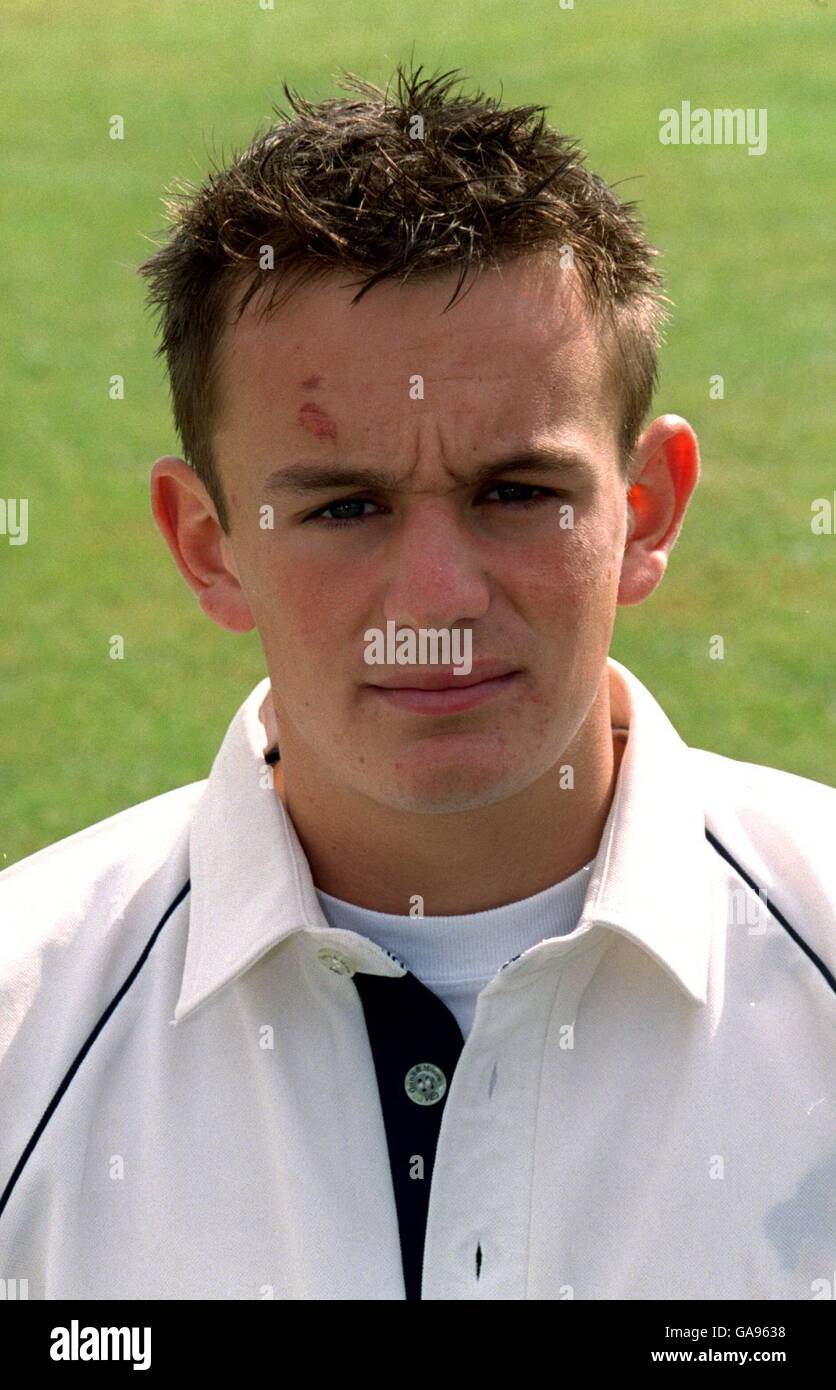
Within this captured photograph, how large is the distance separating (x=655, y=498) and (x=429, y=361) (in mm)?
404

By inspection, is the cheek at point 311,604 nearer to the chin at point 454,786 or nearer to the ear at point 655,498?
the chin at point 454,786

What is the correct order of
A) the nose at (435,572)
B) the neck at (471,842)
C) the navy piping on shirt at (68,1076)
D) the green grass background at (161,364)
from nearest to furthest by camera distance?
the nose at (435,572) → the navy piping on shirt at (68,1076) → the neck at (471,842) → the green grass background at (161,364)

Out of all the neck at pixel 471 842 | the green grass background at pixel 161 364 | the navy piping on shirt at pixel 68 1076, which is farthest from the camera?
the green grass background at pixel 161 364

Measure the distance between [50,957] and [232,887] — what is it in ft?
0.69

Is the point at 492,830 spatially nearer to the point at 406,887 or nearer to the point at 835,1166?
the point at 406,887

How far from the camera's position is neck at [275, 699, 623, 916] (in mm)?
2131

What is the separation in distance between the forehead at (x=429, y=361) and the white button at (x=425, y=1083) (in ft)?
2.10

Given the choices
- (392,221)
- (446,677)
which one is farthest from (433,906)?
(392,221)

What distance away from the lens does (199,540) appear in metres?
2.27

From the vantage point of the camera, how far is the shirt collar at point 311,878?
2.01 m

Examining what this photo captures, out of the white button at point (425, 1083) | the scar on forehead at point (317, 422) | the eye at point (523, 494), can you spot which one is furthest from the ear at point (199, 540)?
the white button at point (425, 1083)

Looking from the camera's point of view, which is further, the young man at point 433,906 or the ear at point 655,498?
the ear at point 655,498

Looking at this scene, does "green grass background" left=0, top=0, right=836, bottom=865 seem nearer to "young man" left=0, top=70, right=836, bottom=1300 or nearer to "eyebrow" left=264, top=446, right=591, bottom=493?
"young man" left=0, top=70, right=836, bottom=1300

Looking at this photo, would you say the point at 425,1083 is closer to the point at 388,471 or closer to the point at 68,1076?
the point at 68,1076
